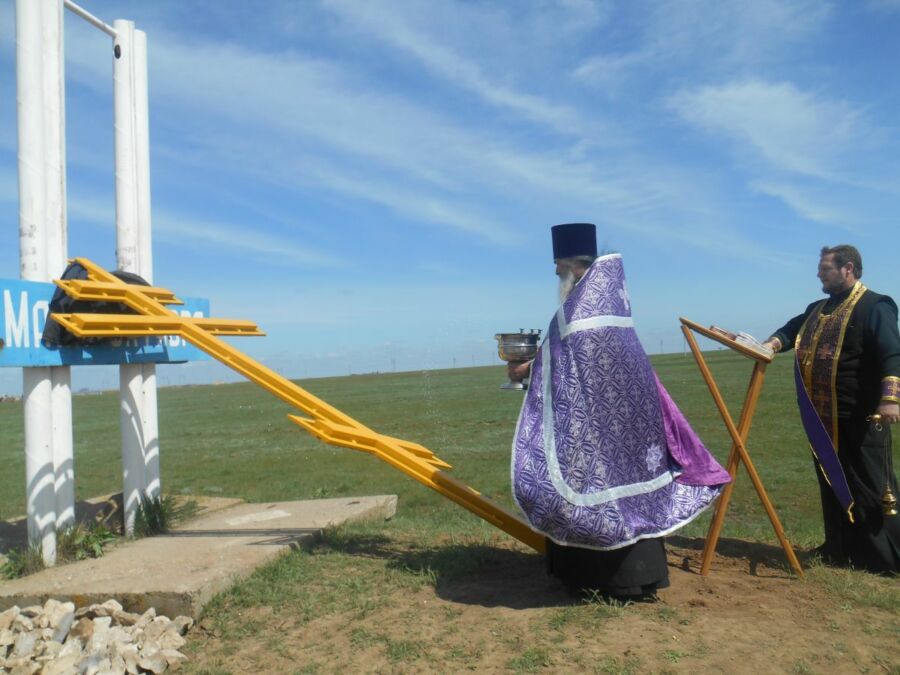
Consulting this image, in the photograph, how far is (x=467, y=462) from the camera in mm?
13289

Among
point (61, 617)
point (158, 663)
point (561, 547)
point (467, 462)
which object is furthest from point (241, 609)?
point (467, 462)

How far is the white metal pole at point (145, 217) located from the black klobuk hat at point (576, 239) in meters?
4.07

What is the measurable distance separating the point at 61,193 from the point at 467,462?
8.60 m

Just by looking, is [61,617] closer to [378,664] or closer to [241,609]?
[241,609]

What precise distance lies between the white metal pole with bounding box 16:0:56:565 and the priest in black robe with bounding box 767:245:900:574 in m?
5.35

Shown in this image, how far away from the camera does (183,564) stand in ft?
17.8

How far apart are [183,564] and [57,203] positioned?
2.85 meters

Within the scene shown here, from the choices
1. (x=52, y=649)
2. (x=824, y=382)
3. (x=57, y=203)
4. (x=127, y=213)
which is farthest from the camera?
(x=127, y=213)

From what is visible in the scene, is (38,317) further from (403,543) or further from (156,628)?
(403,543)

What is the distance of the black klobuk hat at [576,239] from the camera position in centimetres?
477

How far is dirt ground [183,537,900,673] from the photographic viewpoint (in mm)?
3887

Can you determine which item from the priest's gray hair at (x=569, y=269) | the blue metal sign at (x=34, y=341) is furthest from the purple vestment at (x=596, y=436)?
the blue metal sign at (x=34, y=341)

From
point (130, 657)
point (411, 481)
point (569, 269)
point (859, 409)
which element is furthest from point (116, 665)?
point (411, 481)

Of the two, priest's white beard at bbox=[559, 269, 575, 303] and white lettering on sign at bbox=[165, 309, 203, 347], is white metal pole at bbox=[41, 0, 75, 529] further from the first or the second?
priest's white beard at bbox=[559, 269, 575, 303]
